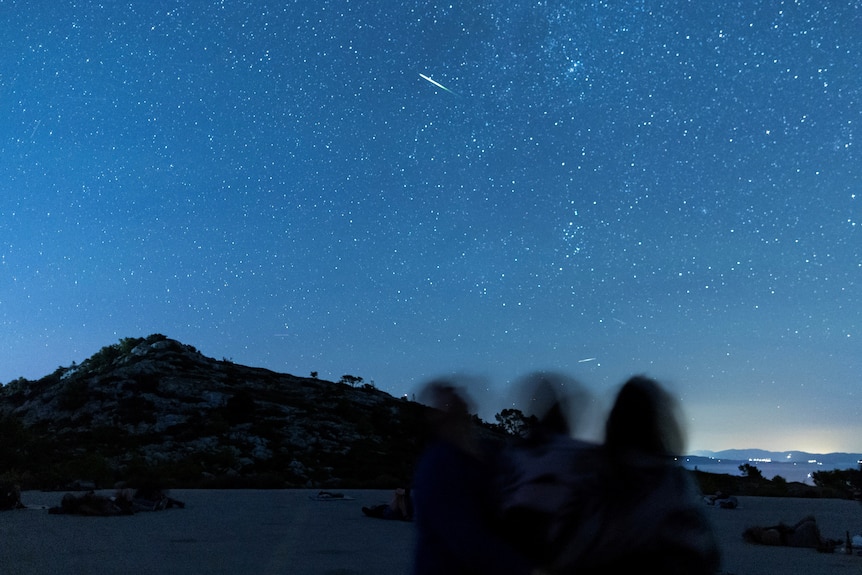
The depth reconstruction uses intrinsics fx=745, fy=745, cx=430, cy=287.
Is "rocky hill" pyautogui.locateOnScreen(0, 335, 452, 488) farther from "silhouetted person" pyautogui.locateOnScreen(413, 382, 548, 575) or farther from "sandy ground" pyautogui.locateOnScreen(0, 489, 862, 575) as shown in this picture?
"silhouetted person" pyautogui.locateOnScreen(413, 382, 548, 575)

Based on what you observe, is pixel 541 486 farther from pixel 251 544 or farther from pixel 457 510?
pixel 251 544

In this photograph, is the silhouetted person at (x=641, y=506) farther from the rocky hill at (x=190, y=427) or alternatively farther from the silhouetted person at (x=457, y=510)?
the rocky hill at (x=190, y=427)

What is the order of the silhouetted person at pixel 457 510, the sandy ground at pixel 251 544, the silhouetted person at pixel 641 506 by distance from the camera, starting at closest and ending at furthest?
1. the silhouetted person at pixel 641 506
2. the silhouetted person at pixel 457 510
3. the sandy ground at pixel 251 544

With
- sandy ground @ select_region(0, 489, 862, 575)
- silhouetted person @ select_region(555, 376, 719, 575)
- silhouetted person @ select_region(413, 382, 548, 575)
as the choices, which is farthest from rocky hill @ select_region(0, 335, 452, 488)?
silhouetted person @ select_region(555, 376, 719, 575)

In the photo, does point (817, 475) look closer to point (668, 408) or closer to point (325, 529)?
point (325, 529)

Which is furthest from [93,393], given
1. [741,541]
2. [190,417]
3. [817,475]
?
[741,541]

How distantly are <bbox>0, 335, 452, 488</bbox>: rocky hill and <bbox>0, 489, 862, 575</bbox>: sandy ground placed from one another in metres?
10.3

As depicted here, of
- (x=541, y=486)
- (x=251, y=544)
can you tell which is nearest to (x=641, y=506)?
(x=541, y=486)

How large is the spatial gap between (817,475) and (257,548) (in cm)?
2298

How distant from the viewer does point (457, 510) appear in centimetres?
214

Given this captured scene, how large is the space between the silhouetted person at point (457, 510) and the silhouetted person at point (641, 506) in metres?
0.22

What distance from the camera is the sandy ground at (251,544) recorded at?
7.19 metres

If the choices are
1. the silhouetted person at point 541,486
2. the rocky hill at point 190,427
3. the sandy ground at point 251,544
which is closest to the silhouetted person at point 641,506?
the silhouetted person at point 541,486

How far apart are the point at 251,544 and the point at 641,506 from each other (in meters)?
7.98
